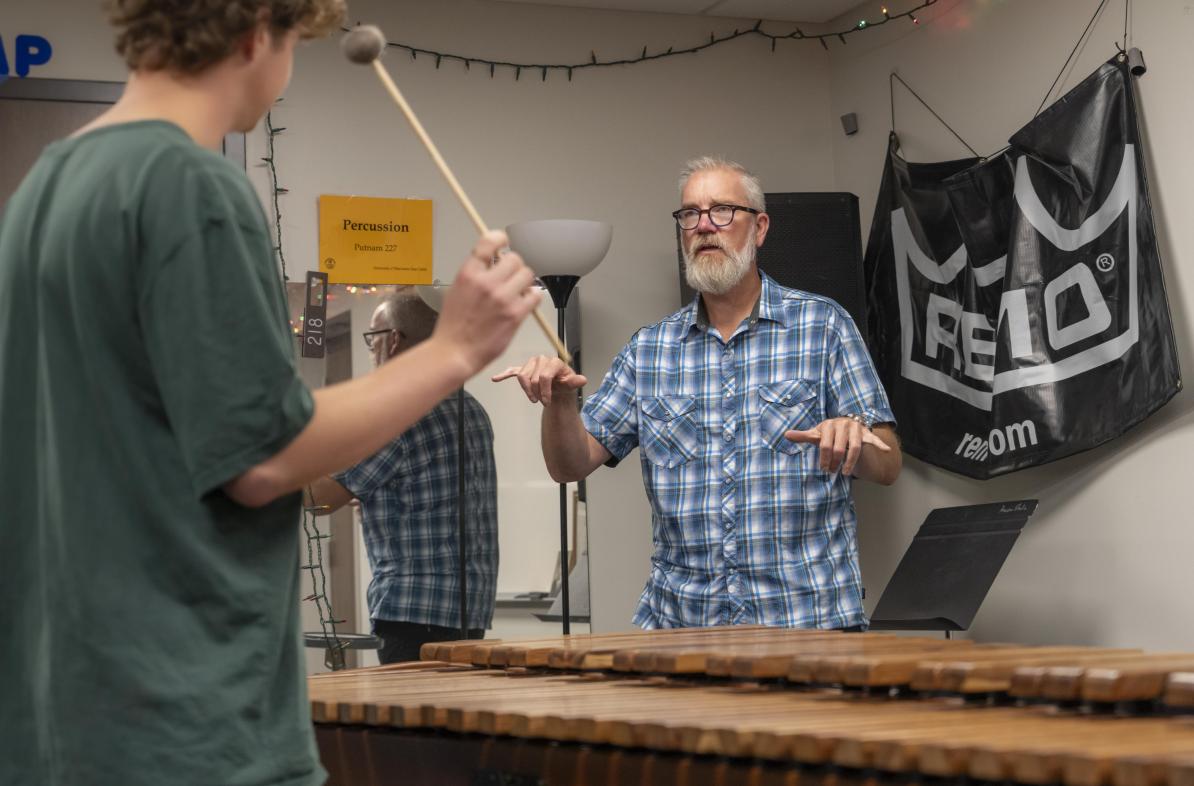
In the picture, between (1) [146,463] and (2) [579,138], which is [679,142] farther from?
(1) [146,463]

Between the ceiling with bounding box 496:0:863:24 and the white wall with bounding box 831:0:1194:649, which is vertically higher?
the ceiling with bounding box 496:0:863:24

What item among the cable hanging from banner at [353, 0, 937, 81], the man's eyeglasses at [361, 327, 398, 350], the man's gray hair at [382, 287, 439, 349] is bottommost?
the man's eyeglasses at [361, 327, 398, 350]

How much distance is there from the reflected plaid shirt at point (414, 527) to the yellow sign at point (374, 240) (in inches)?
22.5

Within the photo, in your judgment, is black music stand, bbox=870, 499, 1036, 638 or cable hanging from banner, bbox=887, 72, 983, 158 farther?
cable hanging from banner, bbox=887, 72, 983, 158

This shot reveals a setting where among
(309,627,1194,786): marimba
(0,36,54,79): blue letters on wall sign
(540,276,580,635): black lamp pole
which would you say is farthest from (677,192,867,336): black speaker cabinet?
(309,627,1194,786): marimba

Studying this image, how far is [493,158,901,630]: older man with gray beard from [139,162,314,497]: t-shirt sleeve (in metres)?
1.62

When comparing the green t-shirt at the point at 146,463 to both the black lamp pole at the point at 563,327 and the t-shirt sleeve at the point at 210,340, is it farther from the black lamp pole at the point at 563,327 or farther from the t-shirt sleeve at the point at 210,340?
the black lamp pole at the point at 563,327

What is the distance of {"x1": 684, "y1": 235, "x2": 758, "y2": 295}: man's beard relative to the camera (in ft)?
10.3

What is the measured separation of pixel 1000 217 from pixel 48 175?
11.0ft

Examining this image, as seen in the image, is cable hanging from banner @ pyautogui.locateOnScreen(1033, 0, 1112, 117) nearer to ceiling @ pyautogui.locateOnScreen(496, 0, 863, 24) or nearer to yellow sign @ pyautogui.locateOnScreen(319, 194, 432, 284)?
ceiling @ pyautogui.locateOnScreen(496, 0, 863, 24)

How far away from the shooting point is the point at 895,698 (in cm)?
167

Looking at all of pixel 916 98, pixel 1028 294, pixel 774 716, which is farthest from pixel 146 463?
pixel 916 98

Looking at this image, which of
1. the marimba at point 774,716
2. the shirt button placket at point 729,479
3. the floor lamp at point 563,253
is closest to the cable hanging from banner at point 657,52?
the floor lamp at point 563,253

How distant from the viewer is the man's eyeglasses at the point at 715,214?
10.7 feet
